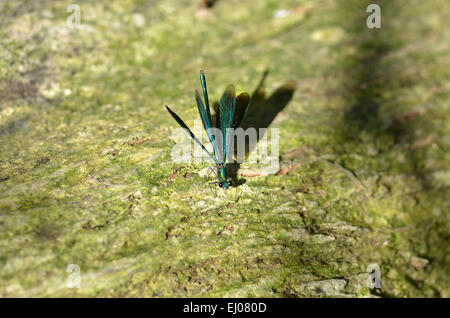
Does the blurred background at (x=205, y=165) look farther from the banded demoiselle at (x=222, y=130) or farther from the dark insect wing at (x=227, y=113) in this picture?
the dark insect wing at (x=227, y=113)

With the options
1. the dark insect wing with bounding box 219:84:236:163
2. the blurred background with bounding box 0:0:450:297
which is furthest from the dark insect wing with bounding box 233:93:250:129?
the blurred background with bounding box 0:0:450:297

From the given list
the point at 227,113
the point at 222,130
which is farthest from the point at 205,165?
the point at 227,113

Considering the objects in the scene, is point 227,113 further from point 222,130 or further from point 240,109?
point 240,109

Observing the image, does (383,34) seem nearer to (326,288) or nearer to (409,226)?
(409,226)

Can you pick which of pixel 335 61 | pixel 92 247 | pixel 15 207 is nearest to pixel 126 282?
pixel 92 247

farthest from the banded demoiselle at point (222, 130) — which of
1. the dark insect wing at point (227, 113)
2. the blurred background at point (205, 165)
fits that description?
the blurred background at point (205, 165)
